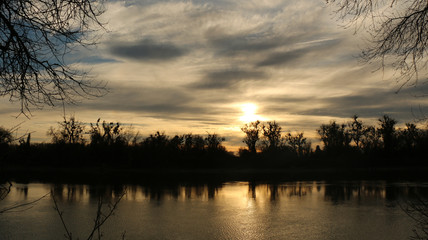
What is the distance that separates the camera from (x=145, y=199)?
16.4 metres

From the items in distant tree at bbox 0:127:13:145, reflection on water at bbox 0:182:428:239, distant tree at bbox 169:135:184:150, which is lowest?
reflection on water at bbox 0:182:428:239

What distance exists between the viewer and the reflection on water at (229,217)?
989 cm

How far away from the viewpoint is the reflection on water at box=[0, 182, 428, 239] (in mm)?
9891

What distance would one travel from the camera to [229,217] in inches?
480

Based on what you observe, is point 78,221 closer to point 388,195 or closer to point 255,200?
point 255,200

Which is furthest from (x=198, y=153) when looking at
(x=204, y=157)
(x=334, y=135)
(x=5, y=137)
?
(x=5, y=137)

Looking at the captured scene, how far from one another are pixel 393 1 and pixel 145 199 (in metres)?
13.8

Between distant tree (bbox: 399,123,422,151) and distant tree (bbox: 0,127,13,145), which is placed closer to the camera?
distant tree (bbox: 0,127,13,145)

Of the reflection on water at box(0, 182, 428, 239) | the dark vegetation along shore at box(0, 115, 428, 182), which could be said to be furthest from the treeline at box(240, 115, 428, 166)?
the reflection on water at box(0, 182, 428, 239)

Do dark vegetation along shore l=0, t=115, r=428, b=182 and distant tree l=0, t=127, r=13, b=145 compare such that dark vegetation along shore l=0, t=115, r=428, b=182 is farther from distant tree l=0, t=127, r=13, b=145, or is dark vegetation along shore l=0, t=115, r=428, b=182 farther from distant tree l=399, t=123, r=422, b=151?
distant tree l=0, t=127, r=13, b=145

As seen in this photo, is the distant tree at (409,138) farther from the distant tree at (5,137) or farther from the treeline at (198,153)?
the distant tree at (5,137)

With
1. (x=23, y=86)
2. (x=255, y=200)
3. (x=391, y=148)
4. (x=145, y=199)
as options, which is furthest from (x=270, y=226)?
(x=391, y=148)

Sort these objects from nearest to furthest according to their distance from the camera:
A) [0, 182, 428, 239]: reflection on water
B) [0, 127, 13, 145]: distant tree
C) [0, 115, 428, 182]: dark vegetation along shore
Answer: [0, 127, 13, 145]: distant tree → [0, 182, 428, 239]: reflection on water → [0, 115, 428, 182]: dark vegetation along shore

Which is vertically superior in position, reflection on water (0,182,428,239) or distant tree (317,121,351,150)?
distant tree (317,121,351,150)
